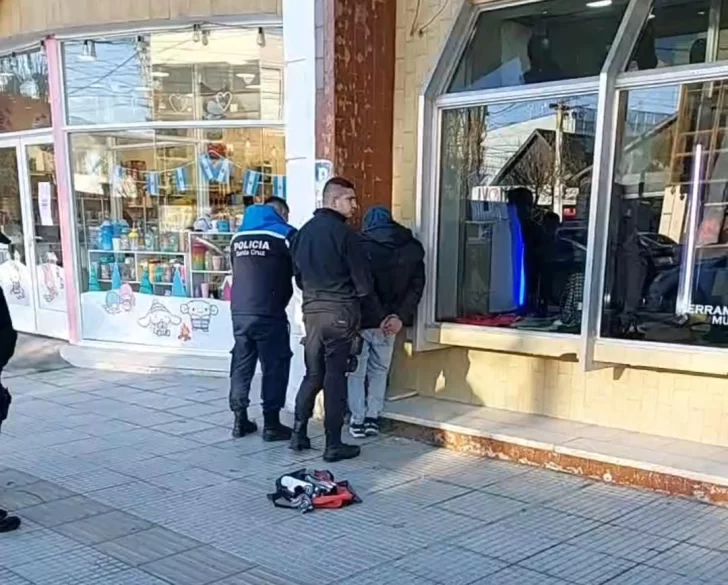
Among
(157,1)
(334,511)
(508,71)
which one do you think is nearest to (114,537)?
(334,511)

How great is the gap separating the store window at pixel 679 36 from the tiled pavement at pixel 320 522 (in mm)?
2691

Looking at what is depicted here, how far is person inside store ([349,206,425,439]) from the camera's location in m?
5.50

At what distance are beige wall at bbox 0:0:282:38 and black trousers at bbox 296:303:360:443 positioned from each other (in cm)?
360

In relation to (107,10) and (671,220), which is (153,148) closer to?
(107,10)

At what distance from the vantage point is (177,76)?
798 centimetres

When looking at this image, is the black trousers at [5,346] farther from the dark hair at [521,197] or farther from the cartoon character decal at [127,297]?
the cartoon character decal at [127,297]

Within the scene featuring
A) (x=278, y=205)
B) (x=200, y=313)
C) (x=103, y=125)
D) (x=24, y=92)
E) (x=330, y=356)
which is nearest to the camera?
(x=330, y=356)

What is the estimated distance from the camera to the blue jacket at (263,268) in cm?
548

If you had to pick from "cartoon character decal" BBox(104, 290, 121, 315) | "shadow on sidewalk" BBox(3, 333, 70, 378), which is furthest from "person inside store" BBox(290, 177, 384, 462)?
"shadow on sidewalk" BBox(3, 333, 70, 378)

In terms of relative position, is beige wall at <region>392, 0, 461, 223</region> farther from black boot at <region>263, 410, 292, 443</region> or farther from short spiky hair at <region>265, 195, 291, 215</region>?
black boot at <region>263, 410, 292, 443</region>

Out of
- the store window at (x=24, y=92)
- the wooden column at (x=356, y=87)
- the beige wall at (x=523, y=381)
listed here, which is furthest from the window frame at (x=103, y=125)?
the beige wall at (x=523, y=381)

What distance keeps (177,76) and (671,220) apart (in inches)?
208

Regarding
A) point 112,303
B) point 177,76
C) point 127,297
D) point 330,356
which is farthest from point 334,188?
point 112,303

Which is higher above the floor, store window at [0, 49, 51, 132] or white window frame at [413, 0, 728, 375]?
store window at [0, 49, 51, 132]
